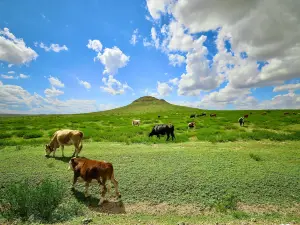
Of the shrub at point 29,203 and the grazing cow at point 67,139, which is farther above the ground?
the grazing cow at point 67,139

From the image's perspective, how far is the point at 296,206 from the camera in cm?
816

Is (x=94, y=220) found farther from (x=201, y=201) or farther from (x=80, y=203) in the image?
(x=201, y=201)

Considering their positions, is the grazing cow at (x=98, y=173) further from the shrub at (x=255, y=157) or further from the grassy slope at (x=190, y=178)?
the shrub at (x=255, y=157)

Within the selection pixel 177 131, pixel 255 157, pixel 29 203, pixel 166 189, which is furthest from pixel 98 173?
pixel 177 131

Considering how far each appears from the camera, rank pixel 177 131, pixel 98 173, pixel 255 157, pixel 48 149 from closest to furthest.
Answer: pixel 98 173, pixel 255 157, pixel 48 149, pixel 177 131

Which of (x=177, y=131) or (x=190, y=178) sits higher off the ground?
(x=177, y=131)

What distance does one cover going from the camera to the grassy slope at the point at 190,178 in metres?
7.76

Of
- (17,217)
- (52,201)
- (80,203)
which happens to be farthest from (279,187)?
(17,217)

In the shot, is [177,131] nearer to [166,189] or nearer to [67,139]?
[67,139]

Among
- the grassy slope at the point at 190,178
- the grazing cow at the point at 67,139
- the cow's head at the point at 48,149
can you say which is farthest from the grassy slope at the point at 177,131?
the grassy slope at the point at 190,178

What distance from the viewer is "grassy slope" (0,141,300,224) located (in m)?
7.76

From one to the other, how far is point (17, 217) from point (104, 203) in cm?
283

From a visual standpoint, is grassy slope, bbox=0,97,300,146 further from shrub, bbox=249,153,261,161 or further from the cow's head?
shrub, bbox=249,153,261,161

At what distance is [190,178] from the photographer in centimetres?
981
